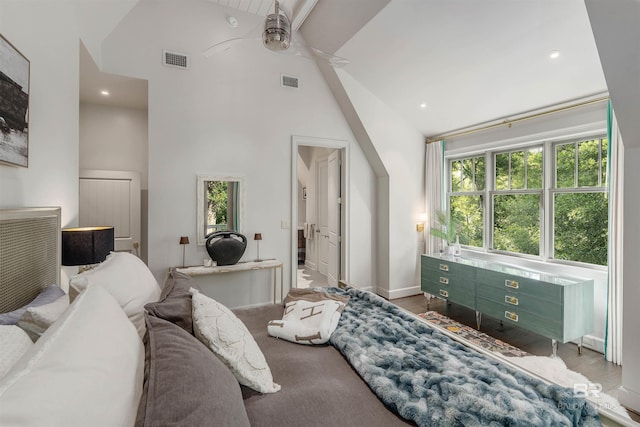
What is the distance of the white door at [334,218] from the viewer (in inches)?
171

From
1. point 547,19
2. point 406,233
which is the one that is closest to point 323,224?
point 406,233

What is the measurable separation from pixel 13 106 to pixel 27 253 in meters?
0.71

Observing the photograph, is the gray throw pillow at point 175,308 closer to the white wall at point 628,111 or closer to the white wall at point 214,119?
the white wall at point 214,119

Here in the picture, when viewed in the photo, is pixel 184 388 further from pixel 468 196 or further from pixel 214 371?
pixel 468 196

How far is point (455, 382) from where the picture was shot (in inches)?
46.1

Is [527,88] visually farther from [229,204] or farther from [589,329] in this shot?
[229,204]

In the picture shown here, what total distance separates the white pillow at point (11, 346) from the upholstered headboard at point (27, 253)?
62 centimetres

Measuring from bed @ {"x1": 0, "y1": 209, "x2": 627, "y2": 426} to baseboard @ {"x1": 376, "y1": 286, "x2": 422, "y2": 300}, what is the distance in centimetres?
244

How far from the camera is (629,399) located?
2.02 metres

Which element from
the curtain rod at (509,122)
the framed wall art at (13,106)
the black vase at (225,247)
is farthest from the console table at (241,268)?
the curtain rod at (509,122)

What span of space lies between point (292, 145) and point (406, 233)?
6.74 ft

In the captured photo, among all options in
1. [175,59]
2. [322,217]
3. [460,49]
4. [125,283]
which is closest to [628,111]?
[460,49]

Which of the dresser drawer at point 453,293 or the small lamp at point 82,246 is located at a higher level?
the small lamp at point 82,246

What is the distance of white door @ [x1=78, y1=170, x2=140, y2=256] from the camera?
3664 mm
